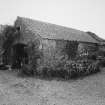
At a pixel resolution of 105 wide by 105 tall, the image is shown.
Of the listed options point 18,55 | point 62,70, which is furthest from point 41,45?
point 18,55

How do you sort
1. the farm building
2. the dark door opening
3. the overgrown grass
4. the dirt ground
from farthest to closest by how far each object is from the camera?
1. the dark door opening
2. the farm building
3. the overgrown grass
4. the dirt ground

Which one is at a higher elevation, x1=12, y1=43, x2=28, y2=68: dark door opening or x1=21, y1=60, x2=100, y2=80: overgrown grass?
x1=12, y1=43, x2=28, y2=68: dark door opening

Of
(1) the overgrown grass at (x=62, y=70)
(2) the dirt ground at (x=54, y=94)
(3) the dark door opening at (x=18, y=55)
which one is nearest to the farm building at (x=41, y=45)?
(3) the dark door opening at (x=18, y=55)

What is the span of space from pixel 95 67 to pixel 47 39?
6763 millimetres

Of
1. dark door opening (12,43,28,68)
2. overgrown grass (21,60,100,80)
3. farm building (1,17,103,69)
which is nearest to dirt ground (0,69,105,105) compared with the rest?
overgrown grass (21,60,100,80)

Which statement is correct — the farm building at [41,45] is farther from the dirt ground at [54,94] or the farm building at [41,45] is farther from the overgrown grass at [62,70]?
the dirt ground at [54,94]

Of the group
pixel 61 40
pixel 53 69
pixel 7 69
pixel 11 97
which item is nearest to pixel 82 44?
pixel 61 40

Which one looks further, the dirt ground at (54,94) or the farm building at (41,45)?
the farm building at (41,45)

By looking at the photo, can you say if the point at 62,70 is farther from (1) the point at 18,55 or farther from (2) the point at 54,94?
(1) the point at 18,55

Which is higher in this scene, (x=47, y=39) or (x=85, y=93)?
(x=47, y=39)

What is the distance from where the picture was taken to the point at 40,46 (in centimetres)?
1430

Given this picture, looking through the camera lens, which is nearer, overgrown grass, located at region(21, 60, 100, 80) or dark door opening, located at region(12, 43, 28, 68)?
overgrown grass, located at region(21, 60, 100, 80)

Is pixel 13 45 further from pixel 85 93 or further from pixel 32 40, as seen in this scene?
pixel 85 93

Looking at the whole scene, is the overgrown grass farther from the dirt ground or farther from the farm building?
the dirt ground
